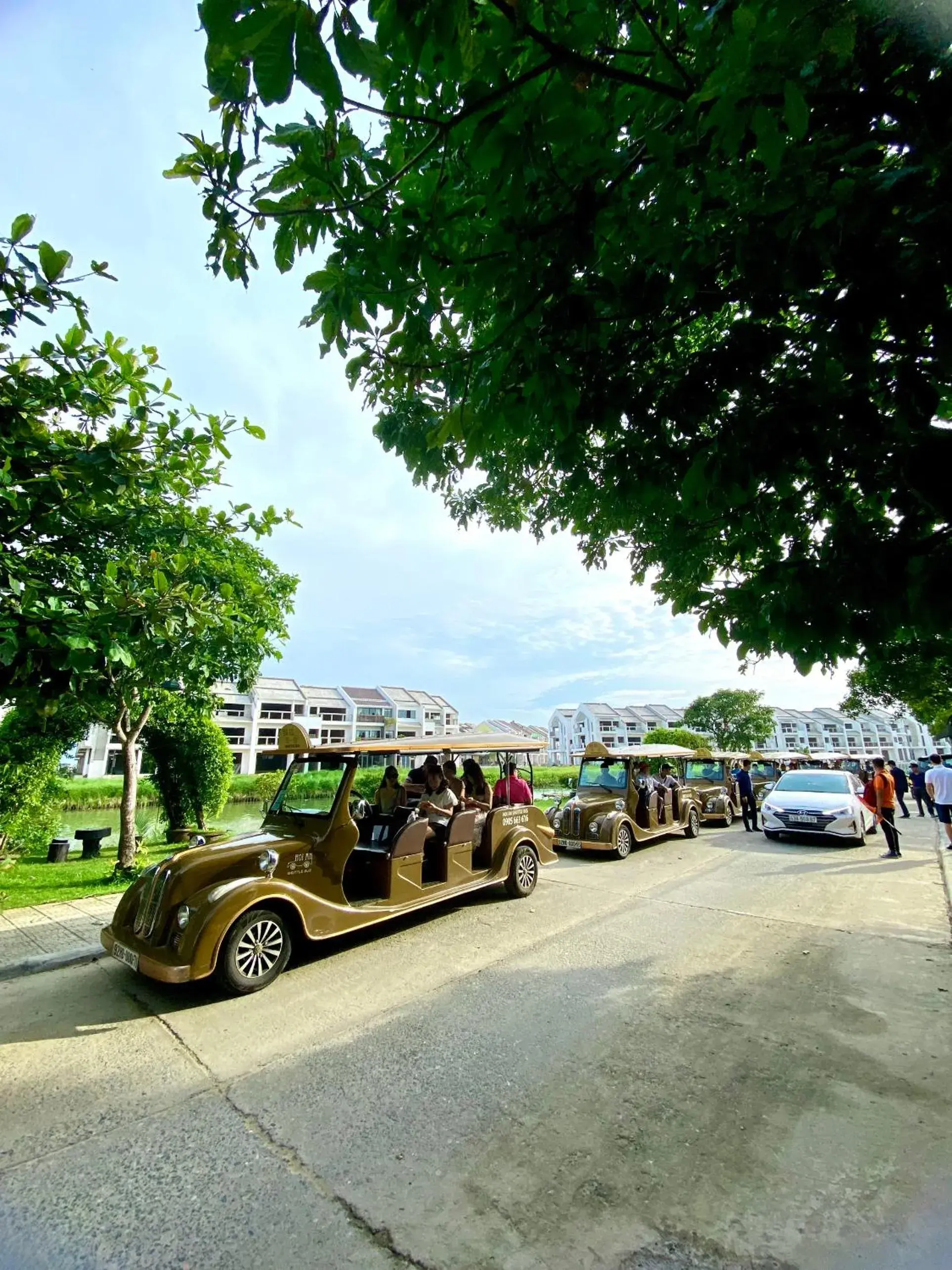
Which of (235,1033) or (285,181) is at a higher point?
(285,181)

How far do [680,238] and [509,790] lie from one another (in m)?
7.96

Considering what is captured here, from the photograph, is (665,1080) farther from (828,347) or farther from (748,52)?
(748,52)

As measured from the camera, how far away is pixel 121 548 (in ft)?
19.5

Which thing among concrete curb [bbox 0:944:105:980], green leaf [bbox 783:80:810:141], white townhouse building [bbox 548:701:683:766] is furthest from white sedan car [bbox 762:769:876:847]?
white townhouse building [bbox 548:701:683:766]

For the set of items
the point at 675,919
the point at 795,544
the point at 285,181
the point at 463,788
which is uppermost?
the point at 285,181

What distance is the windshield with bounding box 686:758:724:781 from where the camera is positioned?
59.6ft

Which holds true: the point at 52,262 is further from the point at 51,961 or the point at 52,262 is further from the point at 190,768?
the point at 190,768

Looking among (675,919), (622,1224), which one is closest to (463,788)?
(675,919)

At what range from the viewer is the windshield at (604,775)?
40.7 feet

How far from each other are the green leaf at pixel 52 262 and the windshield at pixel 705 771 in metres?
18.5

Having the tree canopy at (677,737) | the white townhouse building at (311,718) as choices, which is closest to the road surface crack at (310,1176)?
the tree canopy at (677,737)

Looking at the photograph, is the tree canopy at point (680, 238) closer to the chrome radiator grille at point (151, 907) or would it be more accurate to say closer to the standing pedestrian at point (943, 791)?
the chrome radiator grille at point (151, 907)

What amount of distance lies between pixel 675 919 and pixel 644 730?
97.4 m

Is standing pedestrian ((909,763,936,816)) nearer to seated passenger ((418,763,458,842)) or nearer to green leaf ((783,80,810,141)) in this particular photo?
seated passenger ((418,763,458,842))
